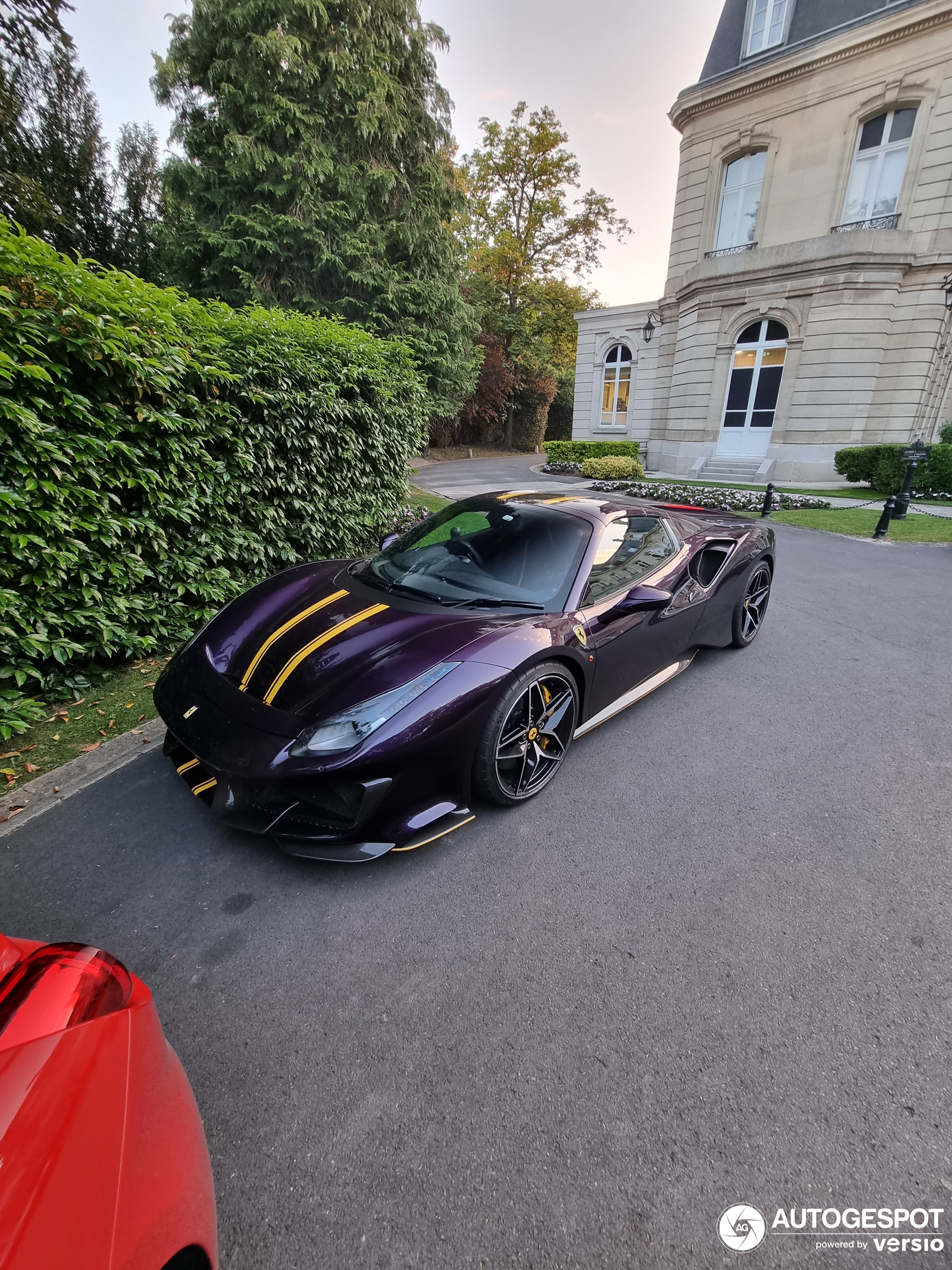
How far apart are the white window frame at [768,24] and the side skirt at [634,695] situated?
73.4ft

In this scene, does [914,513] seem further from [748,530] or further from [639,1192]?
[639,1192]

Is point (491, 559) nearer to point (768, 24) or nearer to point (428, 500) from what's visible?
point (428, 500)

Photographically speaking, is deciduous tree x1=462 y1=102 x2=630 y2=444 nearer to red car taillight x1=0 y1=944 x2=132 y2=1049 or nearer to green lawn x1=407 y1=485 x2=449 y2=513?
green lawn x1=407 y1=485 x2=449 y2=513

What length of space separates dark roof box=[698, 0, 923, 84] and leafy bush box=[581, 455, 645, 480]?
1187cm

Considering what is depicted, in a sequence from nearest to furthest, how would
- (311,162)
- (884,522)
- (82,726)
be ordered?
1. (82,726)
2. (884,522)
3. (311,162)

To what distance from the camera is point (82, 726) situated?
3.05m

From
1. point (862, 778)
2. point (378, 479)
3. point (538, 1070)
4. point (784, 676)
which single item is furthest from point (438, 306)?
point (538, 1070)

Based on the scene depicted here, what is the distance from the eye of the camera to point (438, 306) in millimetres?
11727

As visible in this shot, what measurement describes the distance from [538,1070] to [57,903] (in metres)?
1.81

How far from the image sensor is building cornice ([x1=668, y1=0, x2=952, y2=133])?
1291cm

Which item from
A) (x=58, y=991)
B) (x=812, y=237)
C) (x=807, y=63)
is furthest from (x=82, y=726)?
(x=807, y=63)

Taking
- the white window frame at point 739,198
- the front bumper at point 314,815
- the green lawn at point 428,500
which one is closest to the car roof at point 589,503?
the front bumper at point 314,815

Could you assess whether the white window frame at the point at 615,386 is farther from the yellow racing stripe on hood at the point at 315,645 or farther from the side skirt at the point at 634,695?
the yellow racing stripe on hood at the point at 315,645

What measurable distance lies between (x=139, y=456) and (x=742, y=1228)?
4.21m
